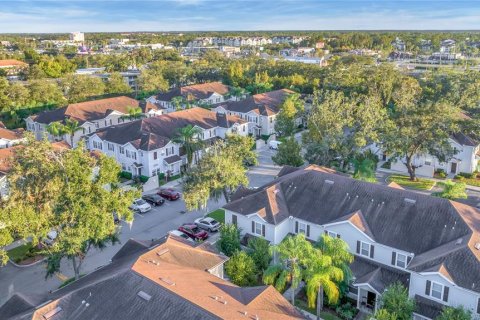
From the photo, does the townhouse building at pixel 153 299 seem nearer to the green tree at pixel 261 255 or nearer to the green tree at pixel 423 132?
the green tree at pixel 261 255

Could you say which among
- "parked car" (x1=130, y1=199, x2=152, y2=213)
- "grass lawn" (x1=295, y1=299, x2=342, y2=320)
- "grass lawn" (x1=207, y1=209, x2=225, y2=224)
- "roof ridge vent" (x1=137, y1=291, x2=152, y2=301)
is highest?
"roof ridge vent" (x1=137, y1=291, x2=152, y2=301)

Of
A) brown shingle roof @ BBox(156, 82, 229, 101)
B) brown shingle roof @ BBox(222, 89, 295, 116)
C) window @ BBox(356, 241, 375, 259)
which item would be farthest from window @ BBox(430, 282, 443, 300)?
brown shingle roof @ BBox(156, 82, 229, 101)

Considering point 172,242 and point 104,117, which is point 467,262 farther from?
point 104,117

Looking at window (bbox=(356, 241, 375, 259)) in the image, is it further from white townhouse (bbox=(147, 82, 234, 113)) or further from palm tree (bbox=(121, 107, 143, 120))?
white townhouse (bbox=(147, 82, 234, 113))

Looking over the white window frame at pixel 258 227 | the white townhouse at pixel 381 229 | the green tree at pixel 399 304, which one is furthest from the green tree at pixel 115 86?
the green tree at pixel 399 304

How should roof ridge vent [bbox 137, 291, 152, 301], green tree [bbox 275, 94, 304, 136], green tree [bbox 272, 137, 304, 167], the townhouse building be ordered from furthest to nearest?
green tree [bbox 275, 94, 304, 136], green tree [bbox 272, 137, 304, 167], roof ridge vent [bbox 137, 291, 152, 301], the townhouse building

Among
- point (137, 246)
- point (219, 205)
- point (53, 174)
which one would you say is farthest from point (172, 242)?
point (219, 205)

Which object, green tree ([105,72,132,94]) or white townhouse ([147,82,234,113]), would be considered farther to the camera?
green tree ([105,72,132,94])

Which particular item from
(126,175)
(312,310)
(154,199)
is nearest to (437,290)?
(312,310)
